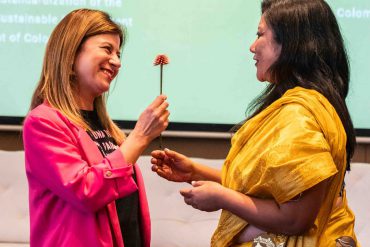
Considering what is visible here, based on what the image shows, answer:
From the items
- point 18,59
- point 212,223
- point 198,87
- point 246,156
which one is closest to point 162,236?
point 212,223

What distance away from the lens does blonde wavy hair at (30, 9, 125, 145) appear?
1.85 meters

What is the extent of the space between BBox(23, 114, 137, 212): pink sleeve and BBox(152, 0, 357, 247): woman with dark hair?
0.25 metres

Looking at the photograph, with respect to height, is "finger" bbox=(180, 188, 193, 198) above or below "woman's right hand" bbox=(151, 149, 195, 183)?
above

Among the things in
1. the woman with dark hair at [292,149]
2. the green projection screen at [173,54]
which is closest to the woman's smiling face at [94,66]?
the woman with dark hair at [292,149]

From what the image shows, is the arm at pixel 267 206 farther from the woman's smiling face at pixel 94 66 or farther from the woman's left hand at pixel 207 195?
the woman's smiling face at pixel 94 66

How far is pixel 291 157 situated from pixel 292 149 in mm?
18

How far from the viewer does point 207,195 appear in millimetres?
1520

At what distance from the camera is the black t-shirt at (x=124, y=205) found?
6.27 feet

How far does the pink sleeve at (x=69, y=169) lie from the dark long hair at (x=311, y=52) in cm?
50

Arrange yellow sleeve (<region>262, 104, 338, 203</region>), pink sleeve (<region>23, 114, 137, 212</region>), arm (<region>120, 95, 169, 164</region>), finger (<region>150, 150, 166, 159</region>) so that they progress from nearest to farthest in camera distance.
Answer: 1. yellow sleeve (<region>262, 104, 338, 203</region>)
2. pink sleeve (<region>23, 114, 137, 212</region>)
3. arm (<region>120, 95, 169, 164</region>)
4. finger (<region>150, 150, 166, 159</region>)

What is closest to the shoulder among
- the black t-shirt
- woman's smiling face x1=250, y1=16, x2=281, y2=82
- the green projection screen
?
the black t-shirt

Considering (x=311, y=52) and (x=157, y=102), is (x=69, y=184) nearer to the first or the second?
(x=157, y=102)

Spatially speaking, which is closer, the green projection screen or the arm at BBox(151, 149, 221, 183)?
the arm at BBox(151, 149, 221, 183)

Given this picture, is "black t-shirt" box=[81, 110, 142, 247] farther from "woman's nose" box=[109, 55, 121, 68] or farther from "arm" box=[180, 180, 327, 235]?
"arm" box=[180, 180, 327, 235]
